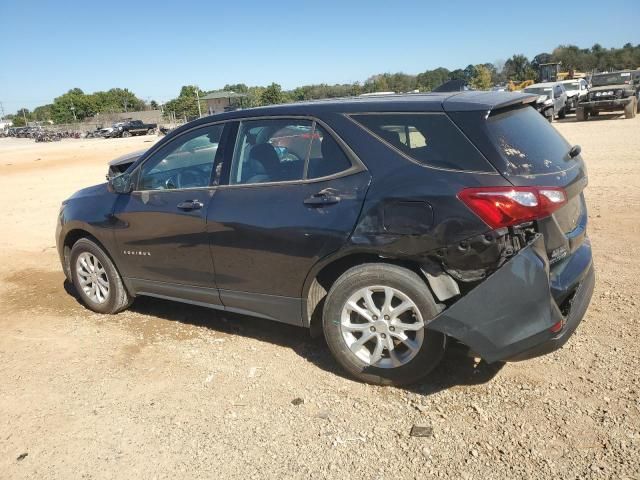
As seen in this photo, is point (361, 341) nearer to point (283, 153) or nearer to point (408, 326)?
point (408, 326)

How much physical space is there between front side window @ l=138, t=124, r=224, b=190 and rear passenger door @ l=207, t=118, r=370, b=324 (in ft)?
0.81

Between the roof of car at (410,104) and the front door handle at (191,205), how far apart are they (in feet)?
2.34

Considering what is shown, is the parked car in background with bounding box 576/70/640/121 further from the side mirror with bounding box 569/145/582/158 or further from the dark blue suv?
the dark blue suv

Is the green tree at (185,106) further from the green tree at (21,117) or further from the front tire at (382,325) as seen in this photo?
the front tire at (382,325)

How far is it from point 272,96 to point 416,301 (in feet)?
248

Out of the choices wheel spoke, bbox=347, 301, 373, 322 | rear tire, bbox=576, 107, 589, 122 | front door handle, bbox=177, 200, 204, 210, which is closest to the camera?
wheel spoke, bbox=347, 301, 373, 322

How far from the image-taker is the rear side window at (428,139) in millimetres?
3088

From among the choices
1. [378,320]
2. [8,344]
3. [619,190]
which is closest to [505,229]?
[378,320]

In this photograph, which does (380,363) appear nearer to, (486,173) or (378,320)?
(378,320)

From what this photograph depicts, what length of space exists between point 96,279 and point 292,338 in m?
2.03

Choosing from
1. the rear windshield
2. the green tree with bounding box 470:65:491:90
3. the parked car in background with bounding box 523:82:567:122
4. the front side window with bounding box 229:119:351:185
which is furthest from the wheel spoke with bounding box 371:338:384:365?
the green tree with bounding box 470:65:491:90

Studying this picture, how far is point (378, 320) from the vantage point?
11.0ft

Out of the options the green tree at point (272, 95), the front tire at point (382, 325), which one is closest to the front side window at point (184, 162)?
the front tire at point (382, 325)

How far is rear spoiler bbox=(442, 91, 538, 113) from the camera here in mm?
3166
